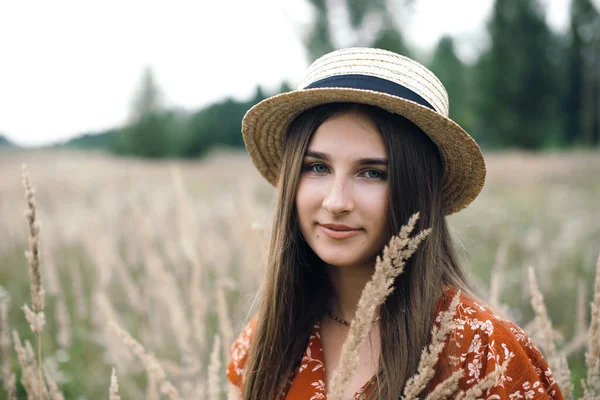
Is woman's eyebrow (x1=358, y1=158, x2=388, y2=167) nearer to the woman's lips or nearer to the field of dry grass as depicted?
the woman's lips

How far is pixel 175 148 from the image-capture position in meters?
33.5

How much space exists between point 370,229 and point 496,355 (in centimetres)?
47

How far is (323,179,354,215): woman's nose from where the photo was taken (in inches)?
54.2

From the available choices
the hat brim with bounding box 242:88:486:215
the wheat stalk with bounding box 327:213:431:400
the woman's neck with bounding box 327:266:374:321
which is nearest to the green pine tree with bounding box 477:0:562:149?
the hat brim with bounding box 242:88:486:215

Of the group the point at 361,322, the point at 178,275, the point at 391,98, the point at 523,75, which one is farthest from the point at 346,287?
the point at 523,75

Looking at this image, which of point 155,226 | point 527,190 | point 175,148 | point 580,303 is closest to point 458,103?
point 175,148

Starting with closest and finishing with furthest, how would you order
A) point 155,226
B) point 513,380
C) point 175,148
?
point 513,380 → point 155,226 → point 175,148

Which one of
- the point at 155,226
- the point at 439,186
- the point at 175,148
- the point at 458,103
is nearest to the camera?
the point at 439,186

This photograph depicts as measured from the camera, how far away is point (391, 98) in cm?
136

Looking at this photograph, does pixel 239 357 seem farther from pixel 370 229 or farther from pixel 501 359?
pixel 501 359

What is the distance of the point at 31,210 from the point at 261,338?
2.87 ft

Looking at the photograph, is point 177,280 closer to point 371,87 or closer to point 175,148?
point 371,87

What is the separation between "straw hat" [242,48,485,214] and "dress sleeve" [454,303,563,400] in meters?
0.46

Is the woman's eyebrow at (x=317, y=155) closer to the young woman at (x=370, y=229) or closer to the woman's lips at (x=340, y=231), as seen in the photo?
the young woman at (x=370, y=229)
